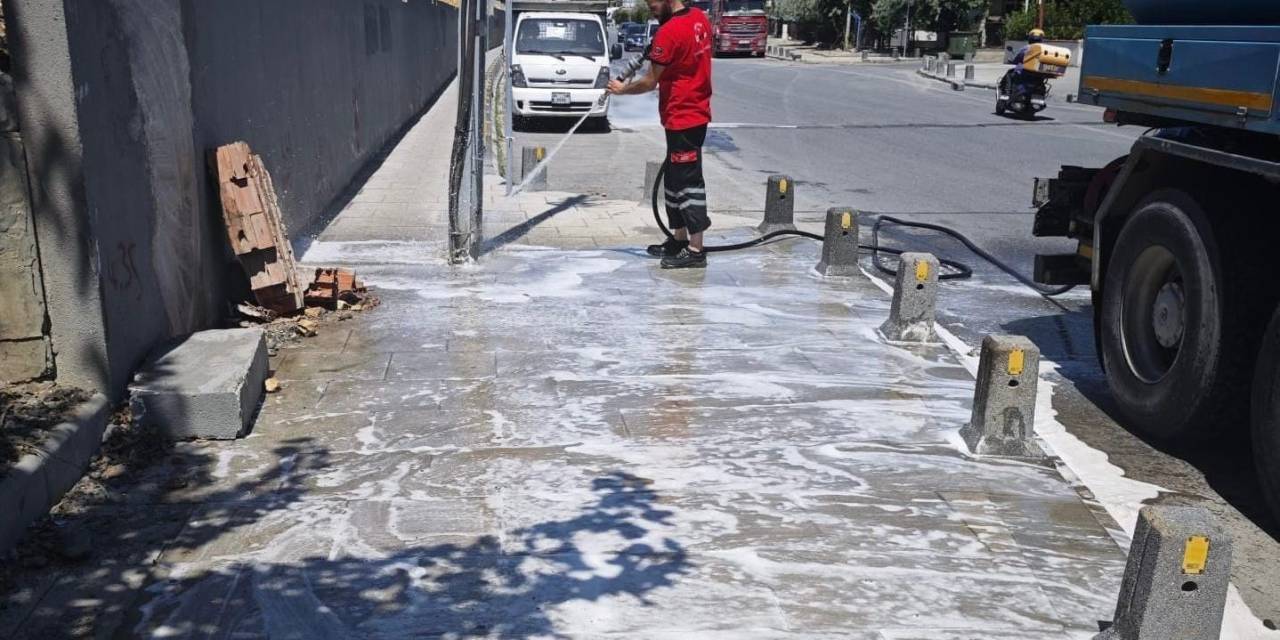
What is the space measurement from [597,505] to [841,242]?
4.61 metres

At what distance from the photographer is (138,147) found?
5465 millimetres

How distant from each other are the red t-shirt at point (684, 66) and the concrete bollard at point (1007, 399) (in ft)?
13.1

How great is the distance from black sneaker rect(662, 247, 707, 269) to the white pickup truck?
11297 mm

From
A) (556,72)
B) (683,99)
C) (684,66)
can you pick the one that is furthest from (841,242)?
(556,72)

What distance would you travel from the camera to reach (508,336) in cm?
688

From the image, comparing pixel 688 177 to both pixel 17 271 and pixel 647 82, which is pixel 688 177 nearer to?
pixel 647 82

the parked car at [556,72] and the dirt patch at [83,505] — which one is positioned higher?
the parked car at [556,72]

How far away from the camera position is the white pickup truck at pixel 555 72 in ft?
66.0

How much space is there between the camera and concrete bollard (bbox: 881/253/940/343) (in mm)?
6801

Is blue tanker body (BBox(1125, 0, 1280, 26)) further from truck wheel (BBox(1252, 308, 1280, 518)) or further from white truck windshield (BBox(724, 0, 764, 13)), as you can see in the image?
white truck windshield (BBox(724, 0, 764, 13))

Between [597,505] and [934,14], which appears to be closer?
[597,505]

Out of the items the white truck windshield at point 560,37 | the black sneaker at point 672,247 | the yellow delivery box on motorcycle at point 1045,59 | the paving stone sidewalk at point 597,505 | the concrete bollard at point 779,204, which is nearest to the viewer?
the paving stone sidewalk at point 597,505

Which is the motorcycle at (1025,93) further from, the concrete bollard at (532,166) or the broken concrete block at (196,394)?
the broken concrete block at (196,394)

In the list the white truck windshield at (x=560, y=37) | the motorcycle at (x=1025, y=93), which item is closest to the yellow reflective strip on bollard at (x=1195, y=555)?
the white truck windshield at (x=560, y=37)
